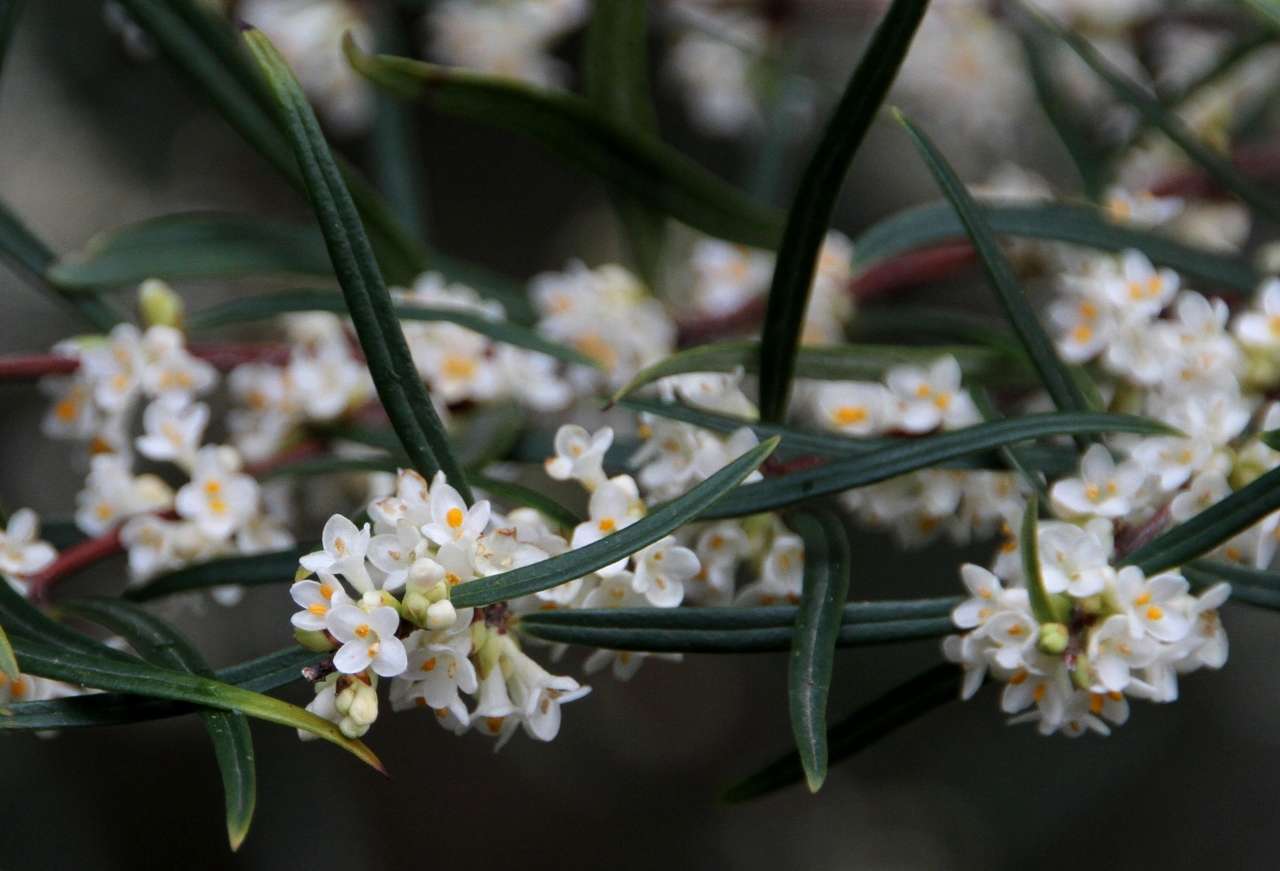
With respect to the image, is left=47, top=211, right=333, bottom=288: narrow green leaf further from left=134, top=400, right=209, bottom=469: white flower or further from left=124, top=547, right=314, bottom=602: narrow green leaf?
left=124, top=547, right=314, bottom=602: narrow green leaf

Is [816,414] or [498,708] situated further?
[816,414]

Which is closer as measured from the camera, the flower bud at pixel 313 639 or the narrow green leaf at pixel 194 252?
the flower bud at pixel 313 639

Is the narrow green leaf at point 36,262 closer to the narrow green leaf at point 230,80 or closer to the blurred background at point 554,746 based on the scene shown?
the narrow green leaf at point 230,80

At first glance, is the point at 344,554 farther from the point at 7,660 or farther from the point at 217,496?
the point at 217,496

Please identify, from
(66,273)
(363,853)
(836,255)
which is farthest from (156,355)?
(363,853)

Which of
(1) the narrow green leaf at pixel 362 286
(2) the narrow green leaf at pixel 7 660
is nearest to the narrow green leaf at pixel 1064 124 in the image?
(1) the narrow green leaf at pixel 362 286

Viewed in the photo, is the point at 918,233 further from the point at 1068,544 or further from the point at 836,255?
the point at 1068,544
